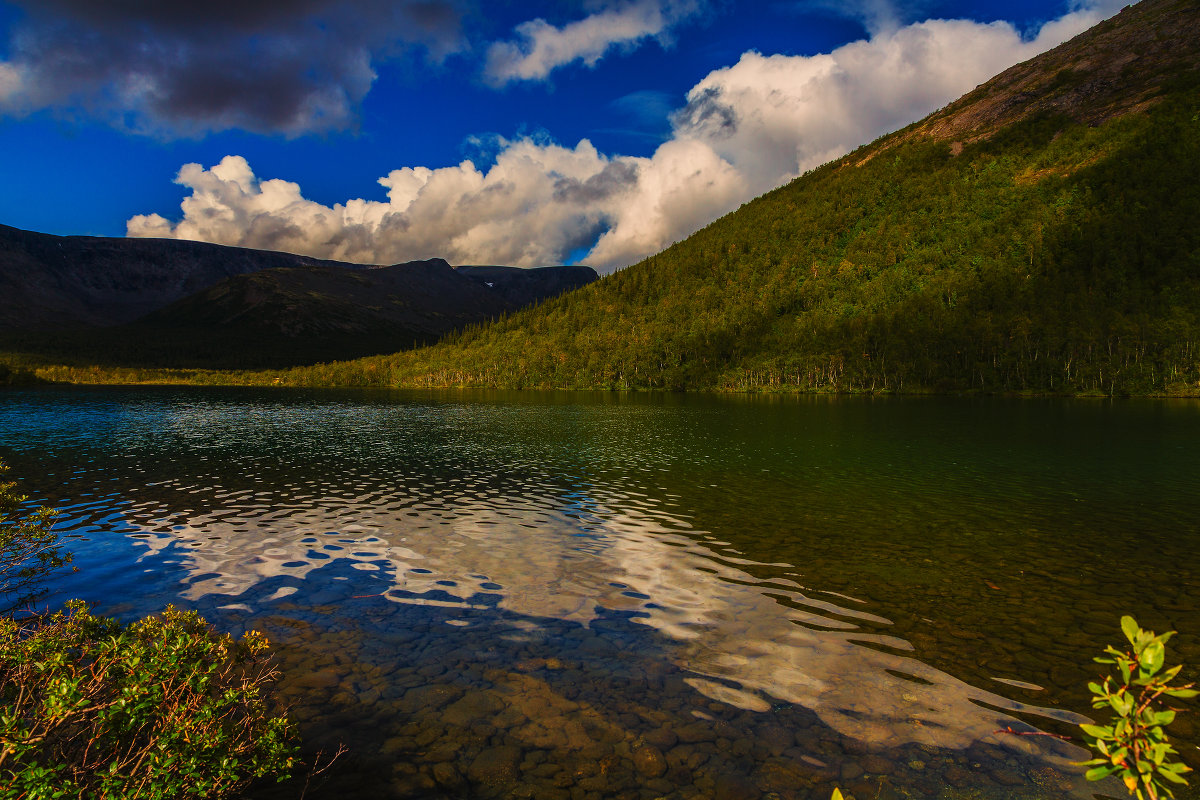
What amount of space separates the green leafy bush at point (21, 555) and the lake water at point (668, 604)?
0.97 meters

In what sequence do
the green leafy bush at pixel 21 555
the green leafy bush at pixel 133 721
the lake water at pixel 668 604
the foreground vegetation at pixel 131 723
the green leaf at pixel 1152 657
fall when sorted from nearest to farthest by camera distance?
the green leaf at pixel 1152 657
the foreground vegetation at pixel 131 723
the green leafy bush at pixel 133 721
the lake water at pixel 668 604
the green leafy bush at pixel 21 555

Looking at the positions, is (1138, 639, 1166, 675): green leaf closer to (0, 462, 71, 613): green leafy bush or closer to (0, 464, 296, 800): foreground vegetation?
(0, 464, 296, 800): foreground vegetation

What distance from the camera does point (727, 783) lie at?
37.0 feet

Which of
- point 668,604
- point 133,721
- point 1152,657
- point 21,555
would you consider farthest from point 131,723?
point 21,555

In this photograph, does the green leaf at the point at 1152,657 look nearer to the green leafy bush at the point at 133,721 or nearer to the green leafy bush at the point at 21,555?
the green leafy bush at the point at 133,721

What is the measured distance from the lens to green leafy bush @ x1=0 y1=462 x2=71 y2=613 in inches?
659

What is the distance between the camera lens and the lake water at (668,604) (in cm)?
1209

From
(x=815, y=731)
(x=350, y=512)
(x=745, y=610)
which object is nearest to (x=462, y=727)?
(x=815, y=731)

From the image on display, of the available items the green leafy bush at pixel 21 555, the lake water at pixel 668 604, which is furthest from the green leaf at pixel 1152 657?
the green leafy bush at pixel 21 555

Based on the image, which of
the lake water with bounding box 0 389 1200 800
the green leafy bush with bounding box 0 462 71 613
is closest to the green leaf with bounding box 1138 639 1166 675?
the lake water with bounding box 0 389 1200 800

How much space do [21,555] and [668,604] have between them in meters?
22.7

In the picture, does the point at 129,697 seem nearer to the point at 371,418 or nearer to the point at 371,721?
the point at 371,721

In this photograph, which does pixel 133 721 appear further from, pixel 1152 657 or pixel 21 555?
pixel 21 555

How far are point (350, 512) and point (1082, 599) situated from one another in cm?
3409
